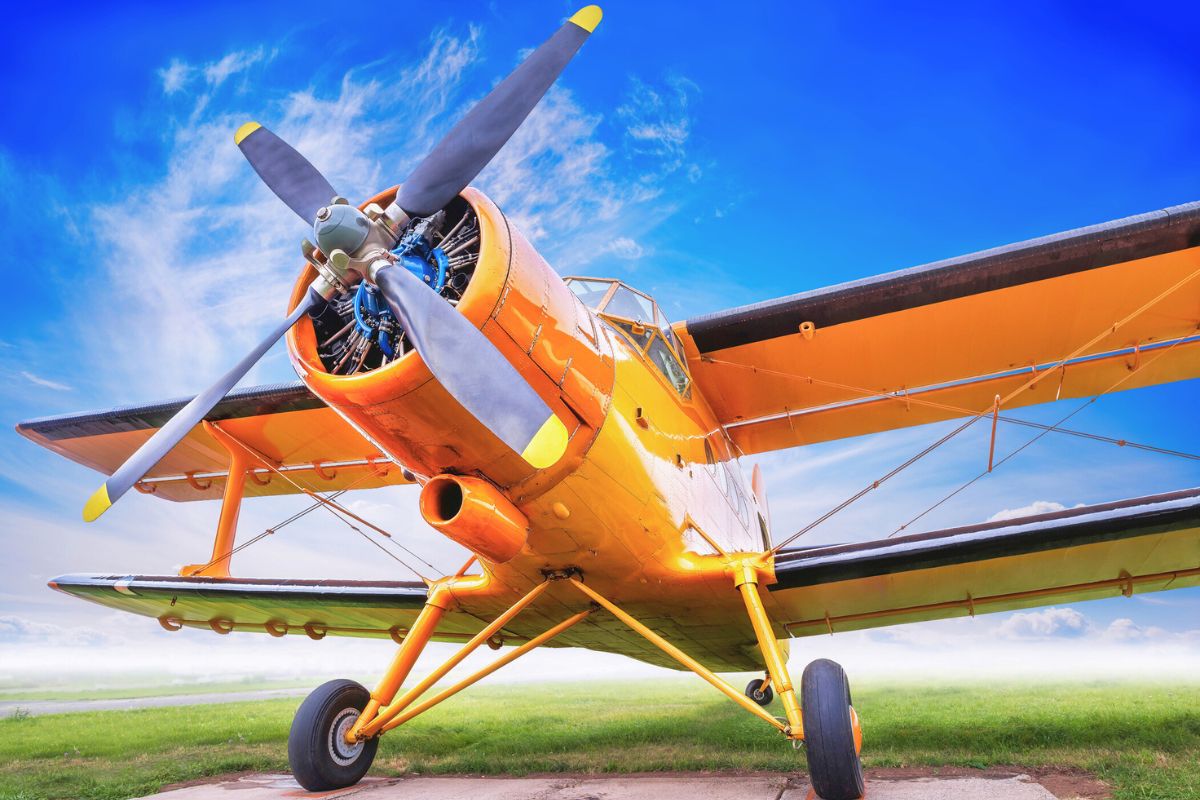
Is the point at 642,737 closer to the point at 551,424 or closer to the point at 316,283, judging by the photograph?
the point at 551,424

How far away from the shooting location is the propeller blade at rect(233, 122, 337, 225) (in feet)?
14.3

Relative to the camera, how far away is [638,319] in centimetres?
542

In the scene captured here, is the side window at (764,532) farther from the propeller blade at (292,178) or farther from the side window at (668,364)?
the propeller blade at (292,178)

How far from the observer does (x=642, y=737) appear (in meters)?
7.88

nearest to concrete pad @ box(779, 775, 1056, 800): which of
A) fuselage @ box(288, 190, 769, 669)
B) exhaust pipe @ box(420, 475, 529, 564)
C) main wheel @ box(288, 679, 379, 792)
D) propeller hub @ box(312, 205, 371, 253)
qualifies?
fuselage @ box(288, 190, 769, 669)

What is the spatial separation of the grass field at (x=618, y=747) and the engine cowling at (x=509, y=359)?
3.52 meters

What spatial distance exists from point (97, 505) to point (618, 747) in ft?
17.5

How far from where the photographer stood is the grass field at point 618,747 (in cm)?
520

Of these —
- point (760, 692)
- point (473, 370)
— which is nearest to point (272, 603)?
point (473, 370)

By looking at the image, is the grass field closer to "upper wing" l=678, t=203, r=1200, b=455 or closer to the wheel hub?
the wheel hub

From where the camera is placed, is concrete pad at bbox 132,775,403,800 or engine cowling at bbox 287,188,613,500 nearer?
engine cowling at bbox 287,188,613,500

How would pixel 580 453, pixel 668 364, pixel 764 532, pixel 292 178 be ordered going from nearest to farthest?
pixel 580 453
pixel 292 178
pixel 668 364
pixel 764 532

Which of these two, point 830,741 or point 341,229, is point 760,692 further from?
point 341,229

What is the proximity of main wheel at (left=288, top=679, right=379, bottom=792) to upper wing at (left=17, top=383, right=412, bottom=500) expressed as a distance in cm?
381
